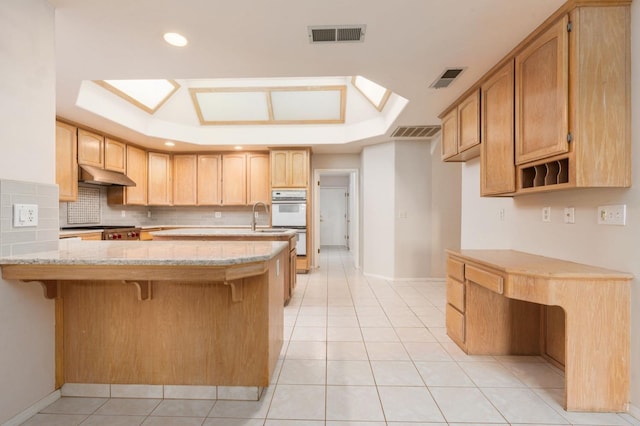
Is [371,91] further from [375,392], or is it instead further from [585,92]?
[375,392]

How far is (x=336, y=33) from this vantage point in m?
1.94

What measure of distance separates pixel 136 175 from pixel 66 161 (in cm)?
128

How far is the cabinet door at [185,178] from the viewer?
5.47m

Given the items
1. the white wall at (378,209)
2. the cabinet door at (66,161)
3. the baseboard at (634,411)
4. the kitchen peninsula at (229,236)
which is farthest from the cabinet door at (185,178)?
the baseboard at (634,411)

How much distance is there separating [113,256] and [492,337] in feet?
8.77

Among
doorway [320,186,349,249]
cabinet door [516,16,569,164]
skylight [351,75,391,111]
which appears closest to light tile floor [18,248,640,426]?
cabinet door [516,16,569,164]

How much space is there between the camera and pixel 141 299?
167cm

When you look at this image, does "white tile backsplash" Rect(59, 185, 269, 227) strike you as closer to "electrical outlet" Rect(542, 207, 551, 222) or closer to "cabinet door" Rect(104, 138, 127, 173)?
"cabinet door" Rect(104, 138, 127, 173)

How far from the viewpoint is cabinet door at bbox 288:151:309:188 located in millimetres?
5133

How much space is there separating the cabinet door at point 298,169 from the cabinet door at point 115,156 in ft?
8.73

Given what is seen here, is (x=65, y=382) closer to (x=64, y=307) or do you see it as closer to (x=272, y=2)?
(x=64, y=307)

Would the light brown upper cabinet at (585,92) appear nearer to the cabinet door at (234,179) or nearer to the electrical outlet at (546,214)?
the electrical outlet at (546,214)

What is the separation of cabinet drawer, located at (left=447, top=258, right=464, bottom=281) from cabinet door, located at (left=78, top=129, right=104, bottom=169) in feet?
15.3

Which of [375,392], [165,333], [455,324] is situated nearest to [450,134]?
[455,324]
